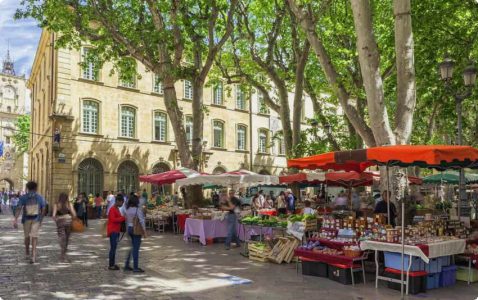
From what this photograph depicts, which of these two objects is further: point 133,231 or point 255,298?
point 133,231

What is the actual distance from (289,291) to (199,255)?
4.49 m

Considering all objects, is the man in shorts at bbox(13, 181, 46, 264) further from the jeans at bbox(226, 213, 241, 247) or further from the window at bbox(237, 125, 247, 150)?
the window at bbox(237, 125, 247, 150)

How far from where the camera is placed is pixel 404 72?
38.1 ft

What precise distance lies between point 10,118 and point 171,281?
9461 centimetres

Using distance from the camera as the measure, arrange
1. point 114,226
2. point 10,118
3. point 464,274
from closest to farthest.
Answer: point 464,274 → point 114,226 → point 10,118

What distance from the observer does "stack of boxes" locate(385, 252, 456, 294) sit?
8070mm

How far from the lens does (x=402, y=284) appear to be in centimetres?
772

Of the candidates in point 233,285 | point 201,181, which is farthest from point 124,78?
point 233,285

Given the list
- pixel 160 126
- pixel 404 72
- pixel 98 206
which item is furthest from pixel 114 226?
pixel 160 126

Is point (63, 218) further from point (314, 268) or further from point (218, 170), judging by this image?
point (218, 170)

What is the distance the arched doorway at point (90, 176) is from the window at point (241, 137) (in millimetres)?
12436

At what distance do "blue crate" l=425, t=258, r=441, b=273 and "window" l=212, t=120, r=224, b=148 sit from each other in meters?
28.3

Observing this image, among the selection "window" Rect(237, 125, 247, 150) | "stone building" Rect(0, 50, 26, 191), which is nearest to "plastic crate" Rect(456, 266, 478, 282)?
"window" Rect(237, 125, 247, 150)

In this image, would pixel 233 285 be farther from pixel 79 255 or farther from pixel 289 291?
pixel 79 255
